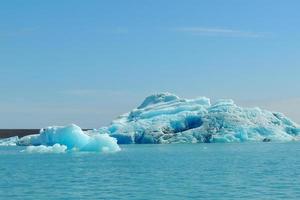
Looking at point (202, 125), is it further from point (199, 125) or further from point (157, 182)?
point (157, 182)

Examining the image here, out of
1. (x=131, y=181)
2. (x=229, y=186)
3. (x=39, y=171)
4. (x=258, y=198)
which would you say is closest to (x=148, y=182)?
(x=131, y=181)

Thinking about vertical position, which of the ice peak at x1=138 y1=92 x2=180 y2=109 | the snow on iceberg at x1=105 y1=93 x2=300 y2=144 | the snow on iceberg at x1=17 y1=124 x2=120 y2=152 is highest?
the ice peak at x1=138 y1=92 x2=180 y2=109

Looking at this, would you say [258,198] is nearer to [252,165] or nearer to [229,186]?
[229,186]

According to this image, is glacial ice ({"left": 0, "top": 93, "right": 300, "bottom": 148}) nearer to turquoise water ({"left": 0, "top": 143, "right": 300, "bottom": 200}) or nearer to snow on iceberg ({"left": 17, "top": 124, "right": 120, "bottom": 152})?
snow on iceberg ({"left": 17, "top": 124, "right": 120, "bottom": 152})

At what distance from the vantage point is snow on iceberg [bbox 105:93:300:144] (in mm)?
69812

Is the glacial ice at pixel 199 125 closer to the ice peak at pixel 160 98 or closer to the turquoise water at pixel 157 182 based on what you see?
the ice peak at pixel 160 98

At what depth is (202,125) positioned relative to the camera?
70188 mm

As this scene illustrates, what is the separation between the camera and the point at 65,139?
2178 inches

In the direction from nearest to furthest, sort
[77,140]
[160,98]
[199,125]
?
[77,140]
[199,125]
[160,98]

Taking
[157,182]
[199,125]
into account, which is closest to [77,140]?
[199,125]

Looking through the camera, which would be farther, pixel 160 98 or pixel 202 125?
pixel 160 98

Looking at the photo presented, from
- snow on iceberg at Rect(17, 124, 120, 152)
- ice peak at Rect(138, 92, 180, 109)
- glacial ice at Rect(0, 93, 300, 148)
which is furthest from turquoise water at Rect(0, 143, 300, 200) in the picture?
ice peak at Rect(138, 92, 180, 109)

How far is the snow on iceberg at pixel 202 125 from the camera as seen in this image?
69.8 metres

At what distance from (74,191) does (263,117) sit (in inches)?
2078
